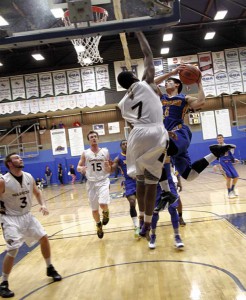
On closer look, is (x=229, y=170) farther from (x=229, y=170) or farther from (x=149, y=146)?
(x=149, y=146)

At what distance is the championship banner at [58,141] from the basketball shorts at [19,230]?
20.7m

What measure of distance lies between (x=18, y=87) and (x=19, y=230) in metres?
21.3

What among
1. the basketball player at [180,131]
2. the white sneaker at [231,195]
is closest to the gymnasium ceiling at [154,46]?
the white sneaker at [231,195]

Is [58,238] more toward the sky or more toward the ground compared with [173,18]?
more toward the ground

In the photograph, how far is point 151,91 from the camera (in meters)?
4.23

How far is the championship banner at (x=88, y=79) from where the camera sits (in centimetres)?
2408

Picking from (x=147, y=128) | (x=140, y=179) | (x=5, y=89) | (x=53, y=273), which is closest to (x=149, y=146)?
(x=147, y=128)

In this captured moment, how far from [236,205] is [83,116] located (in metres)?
18.8

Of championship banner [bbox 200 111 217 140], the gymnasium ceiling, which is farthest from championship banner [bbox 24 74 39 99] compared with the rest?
championship banner [bbox 200 111 217 140]

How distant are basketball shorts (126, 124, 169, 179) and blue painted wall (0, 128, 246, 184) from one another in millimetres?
20519

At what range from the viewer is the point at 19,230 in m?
4.94

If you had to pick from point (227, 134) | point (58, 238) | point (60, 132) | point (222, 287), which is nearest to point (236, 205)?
Answer: point (58, 238)

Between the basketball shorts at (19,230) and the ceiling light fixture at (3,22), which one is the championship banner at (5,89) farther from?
the basketball shorts at (19,230)

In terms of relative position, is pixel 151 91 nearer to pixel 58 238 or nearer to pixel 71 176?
pixel 58 238
